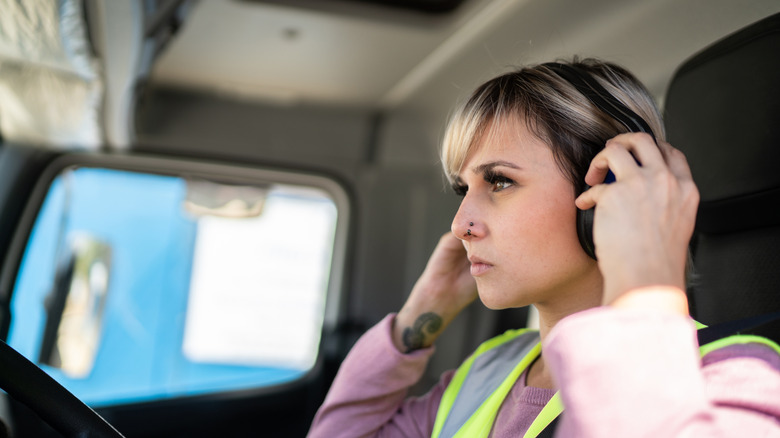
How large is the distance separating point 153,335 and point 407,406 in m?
4.08

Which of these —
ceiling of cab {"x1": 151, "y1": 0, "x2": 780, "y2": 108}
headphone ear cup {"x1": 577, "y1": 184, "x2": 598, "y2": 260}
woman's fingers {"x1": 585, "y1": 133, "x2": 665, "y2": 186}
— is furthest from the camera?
ceiling of cab {"x1": 151, "y1": 0, "x2": 780, "y2": 108}

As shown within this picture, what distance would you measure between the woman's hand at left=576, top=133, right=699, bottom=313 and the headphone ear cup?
69mm

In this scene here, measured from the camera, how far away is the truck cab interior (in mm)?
1204

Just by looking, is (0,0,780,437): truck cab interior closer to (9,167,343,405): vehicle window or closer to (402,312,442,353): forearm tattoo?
(9,167,343,405): vehicle window

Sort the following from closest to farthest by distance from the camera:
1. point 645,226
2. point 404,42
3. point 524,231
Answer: point 645,226 → point 524,231 → point 404,42

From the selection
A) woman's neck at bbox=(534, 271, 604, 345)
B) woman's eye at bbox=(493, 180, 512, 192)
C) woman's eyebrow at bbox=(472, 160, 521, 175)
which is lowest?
woman's neck at bbox=(534, 271, 604, 345)

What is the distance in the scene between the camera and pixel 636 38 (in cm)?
167

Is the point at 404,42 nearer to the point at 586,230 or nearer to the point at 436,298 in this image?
the point at 436,298

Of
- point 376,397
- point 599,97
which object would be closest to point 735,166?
point 599,97

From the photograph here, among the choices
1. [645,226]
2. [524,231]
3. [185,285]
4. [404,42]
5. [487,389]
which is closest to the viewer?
[645,226]

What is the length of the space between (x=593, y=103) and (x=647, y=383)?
63 centimetres

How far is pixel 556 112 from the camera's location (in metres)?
1.18

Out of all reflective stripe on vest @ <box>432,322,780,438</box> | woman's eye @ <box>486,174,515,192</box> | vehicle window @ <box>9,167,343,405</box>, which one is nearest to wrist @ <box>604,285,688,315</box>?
reflective stripe on vest @ <box>432,322,780,438</box>

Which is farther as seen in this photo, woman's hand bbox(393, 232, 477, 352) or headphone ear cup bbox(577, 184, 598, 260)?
woman's hand bbox(393, 232, 477, 352)
